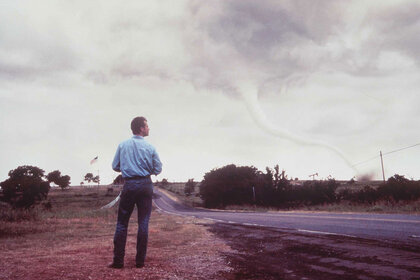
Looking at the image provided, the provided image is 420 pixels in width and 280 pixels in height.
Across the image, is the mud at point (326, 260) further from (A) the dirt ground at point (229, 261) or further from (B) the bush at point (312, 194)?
(B) the bush at point (312, 194)

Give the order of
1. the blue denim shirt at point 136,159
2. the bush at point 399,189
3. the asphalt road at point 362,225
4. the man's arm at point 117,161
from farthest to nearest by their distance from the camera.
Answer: the bush at point 399,189 → the asphalt road at point 362,225 → the man's arm at point 117,161 → the blue denim shirt at point 136,159

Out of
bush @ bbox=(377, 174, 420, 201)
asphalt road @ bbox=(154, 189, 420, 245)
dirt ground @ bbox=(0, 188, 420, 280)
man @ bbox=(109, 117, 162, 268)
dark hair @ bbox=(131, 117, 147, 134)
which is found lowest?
dirt ground @ bbox=(0, 188, 420, 280)

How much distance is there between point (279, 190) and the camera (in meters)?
37.4

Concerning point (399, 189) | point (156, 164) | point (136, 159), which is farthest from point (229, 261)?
point (399, 189)

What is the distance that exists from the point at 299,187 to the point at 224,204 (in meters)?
12.2

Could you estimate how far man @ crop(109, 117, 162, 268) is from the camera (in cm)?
429

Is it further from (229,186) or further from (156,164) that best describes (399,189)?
(156,164)

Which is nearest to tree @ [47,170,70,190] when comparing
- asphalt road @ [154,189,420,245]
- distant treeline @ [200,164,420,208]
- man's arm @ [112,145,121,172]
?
distant treeline @ [200,164,420,208]

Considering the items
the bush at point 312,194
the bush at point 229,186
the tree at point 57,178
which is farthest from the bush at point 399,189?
the tree at point 57,178

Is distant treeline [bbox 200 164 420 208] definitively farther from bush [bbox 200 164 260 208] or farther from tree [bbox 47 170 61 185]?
tree [bbox 47 170 61 185]

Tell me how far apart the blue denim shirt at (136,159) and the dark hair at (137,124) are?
0.11m

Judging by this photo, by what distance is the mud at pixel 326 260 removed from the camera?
346cm

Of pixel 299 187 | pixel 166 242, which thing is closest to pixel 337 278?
pixel 166 242

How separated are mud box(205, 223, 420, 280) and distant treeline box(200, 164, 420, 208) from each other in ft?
61.5
